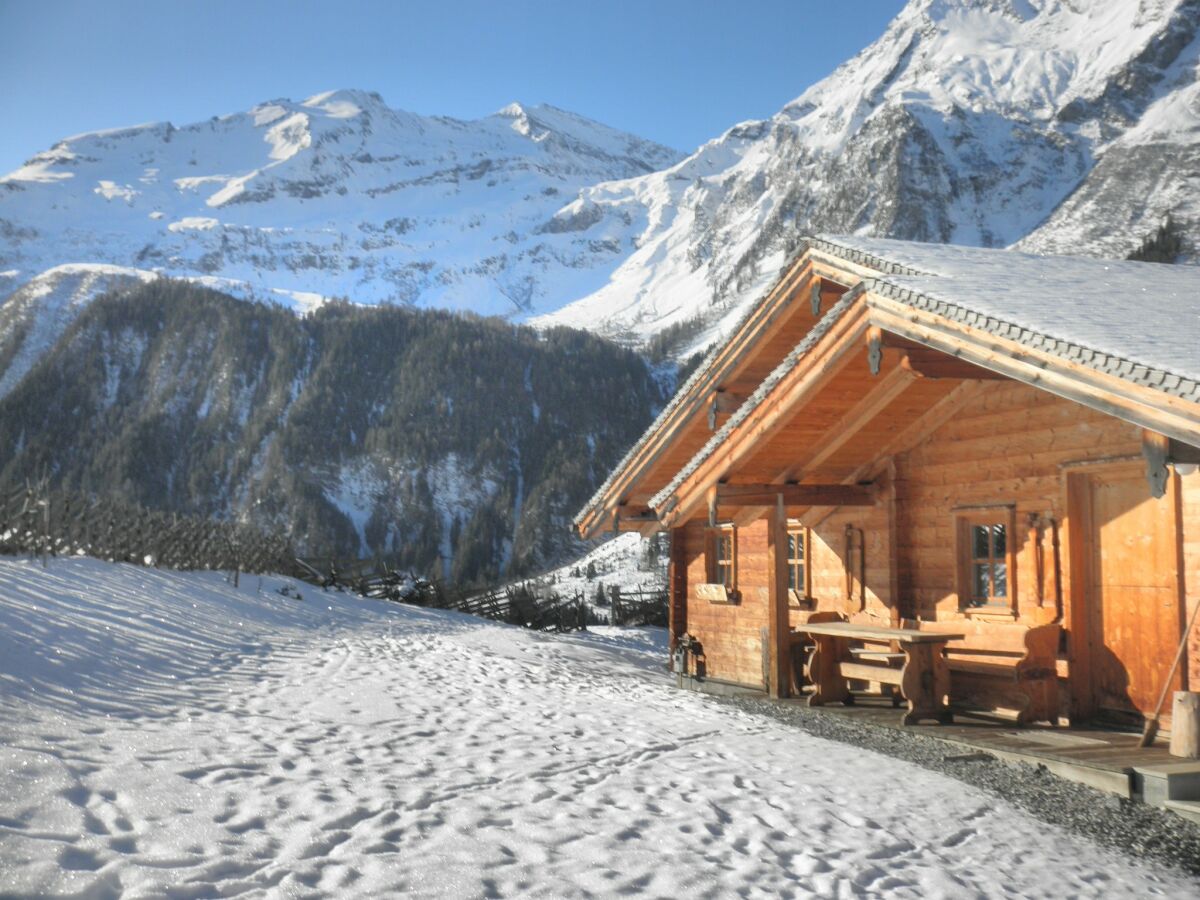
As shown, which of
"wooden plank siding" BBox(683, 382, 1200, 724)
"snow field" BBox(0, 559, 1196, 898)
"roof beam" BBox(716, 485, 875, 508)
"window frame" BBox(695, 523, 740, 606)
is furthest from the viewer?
"window frame" BBox(695, 523, 740, 606)

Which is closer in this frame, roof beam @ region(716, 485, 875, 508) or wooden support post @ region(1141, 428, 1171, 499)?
wooden support post @ region(1141, 428, 1171, 499)

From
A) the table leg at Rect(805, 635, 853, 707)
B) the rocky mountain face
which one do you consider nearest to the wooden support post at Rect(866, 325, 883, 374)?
the table leg at Rect(805, 635, 853, 707)

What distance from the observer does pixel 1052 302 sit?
27.4 feet

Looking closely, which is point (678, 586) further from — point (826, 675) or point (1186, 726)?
point (1186, 726)

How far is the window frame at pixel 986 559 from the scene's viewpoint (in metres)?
10.0

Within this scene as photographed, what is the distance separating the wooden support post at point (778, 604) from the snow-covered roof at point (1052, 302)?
3.68 ft

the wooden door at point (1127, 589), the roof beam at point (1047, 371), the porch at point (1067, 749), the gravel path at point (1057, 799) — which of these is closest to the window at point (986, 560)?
the wooden door at point (1127, 589)

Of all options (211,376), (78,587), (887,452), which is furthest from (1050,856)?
(211,376)

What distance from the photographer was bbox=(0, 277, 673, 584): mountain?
8900 centimetres

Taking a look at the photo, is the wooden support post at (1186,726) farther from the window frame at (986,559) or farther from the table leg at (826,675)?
the table leg at (826,675)

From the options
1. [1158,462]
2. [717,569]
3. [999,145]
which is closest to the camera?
[1158,462]

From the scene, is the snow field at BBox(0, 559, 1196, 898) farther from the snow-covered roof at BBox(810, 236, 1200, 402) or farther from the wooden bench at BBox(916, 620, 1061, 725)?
the snow-covered roof at BBox(810, 236, 1200, 402)

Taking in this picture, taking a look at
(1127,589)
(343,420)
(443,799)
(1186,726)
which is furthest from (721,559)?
(343,420)

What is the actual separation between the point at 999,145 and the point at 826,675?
135343 mm
